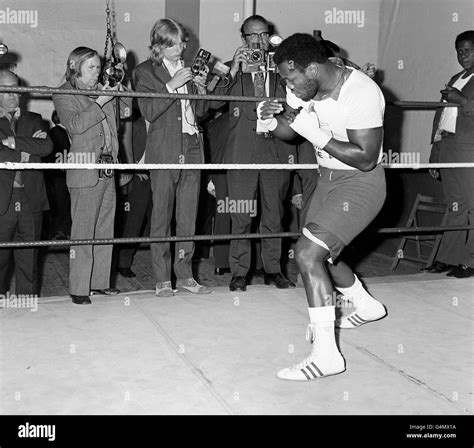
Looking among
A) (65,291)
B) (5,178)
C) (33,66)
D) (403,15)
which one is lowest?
(65,291)

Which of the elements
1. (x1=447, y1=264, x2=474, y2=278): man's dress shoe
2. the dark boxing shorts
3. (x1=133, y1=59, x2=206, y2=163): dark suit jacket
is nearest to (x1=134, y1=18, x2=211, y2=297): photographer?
(x1=133, y1=59, x2=206, y2=163): dark suit jacket

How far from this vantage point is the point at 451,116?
15.4ft

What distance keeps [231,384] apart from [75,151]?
1725mm

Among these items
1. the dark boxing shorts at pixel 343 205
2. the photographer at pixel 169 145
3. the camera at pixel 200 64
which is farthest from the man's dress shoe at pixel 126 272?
the dark boxing shorts at pixel 343 205

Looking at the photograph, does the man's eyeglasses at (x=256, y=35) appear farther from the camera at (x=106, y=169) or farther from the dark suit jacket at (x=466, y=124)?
the dark suit jacket at (x=466, y=124)

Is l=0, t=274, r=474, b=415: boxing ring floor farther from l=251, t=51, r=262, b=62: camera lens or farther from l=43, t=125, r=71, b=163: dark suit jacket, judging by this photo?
l=43, t=125, r=71, b=163: dark suit jacket

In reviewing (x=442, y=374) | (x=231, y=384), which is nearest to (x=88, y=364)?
(x=231, y=384)

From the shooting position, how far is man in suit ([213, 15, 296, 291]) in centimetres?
392

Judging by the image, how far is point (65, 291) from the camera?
4953 millimetres

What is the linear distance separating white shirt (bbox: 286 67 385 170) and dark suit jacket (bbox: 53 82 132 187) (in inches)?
48.9

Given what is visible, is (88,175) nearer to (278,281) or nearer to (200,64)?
(200,64)

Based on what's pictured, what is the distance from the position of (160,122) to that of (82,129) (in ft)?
1.46
